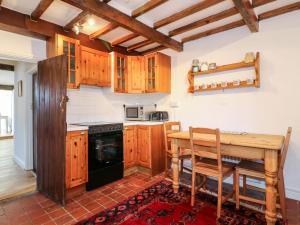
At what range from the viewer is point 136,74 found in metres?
3.74

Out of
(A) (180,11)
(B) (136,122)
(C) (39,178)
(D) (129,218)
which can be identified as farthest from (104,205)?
(A) (180,11)

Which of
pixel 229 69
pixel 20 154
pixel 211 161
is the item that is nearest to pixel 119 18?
pixel 229 69

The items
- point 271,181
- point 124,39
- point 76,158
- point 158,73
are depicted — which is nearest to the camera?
point 271,181

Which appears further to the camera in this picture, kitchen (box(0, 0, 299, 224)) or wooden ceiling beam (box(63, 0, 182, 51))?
kitchen (box(0, 0, 299, 224))

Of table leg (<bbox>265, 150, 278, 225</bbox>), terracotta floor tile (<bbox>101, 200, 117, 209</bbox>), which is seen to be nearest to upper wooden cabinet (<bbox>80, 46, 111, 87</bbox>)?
terracotta floor tile (<bbox>101, 200, 117, 209</bbox>)

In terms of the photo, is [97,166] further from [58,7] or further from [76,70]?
[58,7]

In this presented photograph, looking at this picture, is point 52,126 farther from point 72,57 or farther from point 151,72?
point 151,72

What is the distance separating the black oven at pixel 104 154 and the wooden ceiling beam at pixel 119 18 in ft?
5.01

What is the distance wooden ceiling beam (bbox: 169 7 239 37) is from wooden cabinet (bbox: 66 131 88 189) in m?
2.27

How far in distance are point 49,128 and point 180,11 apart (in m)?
2.47

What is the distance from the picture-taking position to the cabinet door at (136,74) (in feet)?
12.1

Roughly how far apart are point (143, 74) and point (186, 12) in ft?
5.01

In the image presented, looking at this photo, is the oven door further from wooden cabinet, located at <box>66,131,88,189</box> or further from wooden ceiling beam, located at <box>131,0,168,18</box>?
wooden ceiling beam, located at <box>131,0,168,18</box>

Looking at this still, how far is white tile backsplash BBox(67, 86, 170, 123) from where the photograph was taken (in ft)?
10.6
